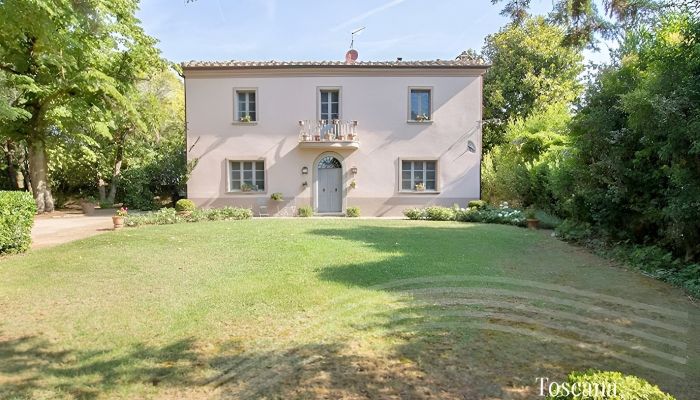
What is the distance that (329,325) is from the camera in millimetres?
4363

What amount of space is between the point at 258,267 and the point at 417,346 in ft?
12.4

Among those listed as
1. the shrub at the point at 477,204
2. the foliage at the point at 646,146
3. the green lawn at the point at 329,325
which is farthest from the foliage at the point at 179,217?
the foliage at the point at 646,146

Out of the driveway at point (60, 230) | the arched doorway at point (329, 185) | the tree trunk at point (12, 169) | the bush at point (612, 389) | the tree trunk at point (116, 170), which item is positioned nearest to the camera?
the bush at point (612, 389)

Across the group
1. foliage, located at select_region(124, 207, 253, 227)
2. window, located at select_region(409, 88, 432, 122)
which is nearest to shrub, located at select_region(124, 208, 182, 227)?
foliage, located at select_region(124, 207, 253, 227)

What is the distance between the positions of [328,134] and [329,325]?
1405 centimetres

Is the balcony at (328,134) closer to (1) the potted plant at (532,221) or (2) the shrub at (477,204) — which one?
(2) the shrub at (477,204)

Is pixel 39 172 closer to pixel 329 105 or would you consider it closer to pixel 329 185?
pixel 329 185

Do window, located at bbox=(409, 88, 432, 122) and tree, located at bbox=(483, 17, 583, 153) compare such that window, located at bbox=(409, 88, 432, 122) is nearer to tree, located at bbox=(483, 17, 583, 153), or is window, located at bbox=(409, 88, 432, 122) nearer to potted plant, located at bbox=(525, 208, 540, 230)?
potted plant, located at bbox=(525, 208, 540, 230)

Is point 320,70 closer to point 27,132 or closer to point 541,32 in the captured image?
point 27,132

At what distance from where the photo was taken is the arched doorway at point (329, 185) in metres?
18.4

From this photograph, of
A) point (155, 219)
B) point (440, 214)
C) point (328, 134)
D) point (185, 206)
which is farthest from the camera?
point (328, 134)

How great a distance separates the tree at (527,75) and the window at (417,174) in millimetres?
8136

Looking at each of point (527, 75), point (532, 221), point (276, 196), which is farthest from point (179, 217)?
point (527, 75)

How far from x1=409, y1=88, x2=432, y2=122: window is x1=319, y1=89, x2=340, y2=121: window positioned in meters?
3.12
